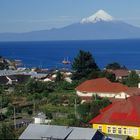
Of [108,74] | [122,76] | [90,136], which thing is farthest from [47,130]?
[122,76]

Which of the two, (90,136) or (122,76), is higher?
(90,136)

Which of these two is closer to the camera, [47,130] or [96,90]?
[47,130]

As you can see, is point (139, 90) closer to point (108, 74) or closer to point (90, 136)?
point (108, 74)

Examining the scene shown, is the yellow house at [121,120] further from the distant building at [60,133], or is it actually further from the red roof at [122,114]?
the distant building at [60,133]

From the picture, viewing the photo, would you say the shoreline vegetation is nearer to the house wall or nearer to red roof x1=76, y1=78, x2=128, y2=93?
red roof x1=76, y1=78, x2=128, y2=93

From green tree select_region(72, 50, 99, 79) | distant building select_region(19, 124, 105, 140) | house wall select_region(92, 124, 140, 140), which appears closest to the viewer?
distant building select_region(19, 124, 105, 140)

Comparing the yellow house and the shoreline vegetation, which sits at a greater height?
the yellow house

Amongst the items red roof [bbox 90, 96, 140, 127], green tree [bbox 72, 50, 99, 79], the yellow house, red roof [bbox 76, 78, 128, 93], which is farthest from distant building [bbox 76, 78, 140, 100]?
the yellow house
